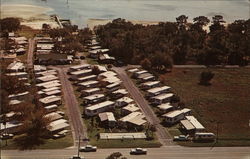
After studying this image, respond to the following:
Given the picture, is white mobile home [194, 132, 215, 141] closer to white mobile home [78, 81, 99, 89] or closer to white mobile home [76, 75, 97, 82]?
white mobile home [78, 81, 99, 89]

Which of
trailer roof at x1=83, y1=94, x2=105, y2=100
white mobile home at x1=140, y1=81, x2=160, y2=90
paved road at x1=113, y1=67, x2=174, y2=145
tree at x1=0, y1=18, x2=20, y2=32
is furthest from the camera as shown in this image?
tree at x1=0, y1=18, x2=20, y2=32

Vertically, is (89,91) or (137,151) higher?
(89,91)

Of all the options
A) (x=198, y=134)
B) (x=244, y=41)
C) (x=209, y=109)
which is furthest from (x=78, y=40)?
(x=198, y=134)

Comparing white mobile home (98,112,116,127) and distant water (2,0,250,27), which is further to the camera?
distant water (2,0,250,27)

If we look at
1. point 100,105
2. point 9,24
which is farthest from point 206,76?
point 9,24

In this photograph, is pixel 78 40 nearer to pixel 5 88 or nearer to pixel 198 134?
pixel 5 88

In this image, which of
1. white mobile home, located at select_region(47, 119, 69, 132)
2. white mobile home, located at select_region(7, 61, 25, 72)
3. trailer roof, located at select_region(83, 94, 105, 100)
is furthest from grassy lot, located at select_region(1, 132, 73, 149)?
white mobile home, located at select_region(7, 61, 25, 72)

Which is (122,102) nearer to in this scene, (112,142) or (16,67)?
(112,142)
